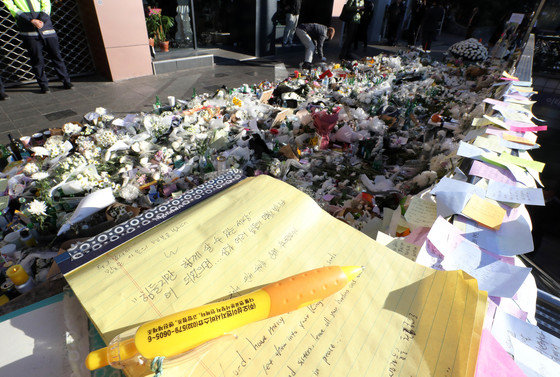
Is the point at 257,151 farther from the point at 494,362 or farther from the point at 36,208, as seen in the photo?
the point at 494,362

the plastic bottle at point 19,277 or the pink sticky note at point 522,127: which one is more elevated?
the pink sticky note at point 522,127

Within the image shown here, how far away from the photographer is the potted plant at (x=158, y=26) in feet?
26.3

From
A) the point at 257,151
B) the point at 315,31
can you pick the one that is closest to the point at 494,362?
the point at 257,151

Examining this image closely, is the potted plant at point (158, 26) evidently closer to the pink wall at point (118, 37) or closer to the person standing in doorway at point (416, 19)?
the pink wall at point (118, 37)

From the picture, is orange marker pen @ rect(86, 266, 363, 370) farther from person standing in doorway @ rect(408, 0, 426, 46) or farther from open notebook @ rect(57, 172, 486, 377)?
person standing in doorway @ rect(408, 0, 426, 46)

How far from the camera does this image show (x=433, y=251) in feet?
3.03

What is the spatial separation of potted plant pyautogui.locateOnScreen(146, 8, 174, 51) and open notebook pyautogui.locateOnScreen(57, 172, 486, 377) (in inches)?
353

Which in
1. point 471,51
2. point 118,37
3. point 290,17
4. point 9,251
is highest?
point 290,17

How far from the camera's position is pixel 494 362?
0.63 metres

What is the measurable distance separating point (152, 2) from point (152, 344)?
10.9 m

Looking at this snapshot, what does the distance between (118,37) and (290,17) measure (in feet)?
18.9

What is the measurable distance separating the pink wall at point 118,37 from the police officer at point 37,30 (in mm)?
891

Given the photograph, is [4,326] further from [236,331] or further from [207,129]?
[207,129]

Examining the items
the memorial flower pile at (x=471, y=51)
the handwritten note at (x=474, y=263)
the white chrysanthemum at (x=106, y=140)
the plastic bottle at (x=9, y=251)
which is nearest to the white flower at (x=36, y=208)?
the plastic bottle at (x=9, y=251)
